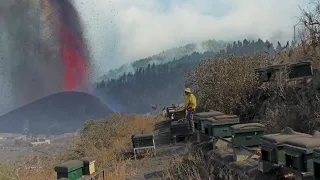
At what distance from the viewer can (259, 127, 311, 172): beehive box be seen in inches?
272

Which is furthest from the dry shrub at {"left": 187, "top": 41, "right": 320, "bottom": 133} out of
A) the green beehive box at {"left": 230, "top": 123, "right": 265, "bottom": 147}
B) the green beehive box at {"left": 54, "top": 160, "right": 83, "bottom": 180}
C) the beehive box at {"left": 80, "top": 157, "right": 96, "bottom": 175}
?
the green beehive box at {"left": 54, "top": 160, "right": 83, "bottom": 180}

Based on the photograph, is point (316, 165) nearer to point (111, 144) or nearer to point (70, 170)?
point (70, 170)

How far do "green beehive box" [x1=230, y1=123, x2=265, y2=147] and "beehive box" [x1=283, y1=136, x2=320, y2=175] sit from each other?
7.72 ft

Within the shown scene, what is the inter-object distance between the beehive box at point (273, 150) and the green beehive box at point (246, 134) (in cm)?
146

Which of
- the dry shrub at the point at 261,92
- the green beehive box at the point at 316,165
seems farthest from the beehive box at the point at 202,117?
the green beehive box at the point at 316,165

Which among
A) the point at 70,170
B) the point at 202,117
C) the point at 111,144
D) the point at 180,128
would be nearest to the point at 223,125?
the point at 202,117

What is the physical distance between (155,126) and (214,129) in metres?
16.1

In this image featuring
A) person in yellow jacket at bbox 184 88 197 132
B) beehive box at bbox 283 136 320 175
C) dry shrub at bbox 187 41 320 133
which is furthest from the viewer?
person in yellow jacket at bbox 184 88 197 132

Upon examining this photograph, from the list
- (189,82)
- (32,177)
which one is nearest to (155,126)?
(189,82)

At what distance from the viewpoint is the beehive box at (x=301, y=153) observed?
5949 mm

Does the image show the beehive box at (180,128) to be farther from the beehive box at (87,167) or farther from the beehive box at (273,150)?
the beehive box at (273,150)

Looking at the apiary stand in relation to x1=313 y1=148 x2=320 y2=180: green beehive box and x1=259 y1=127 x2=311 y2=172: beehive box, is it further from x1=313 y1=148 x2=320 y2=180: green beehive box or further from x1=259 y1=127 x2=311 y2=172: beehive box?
x1=313 y1=148 x2=320 y2=180: green beehive box

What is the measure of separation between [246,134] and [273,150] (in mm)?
1936

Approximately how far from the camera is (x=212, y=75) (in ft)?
63.9
